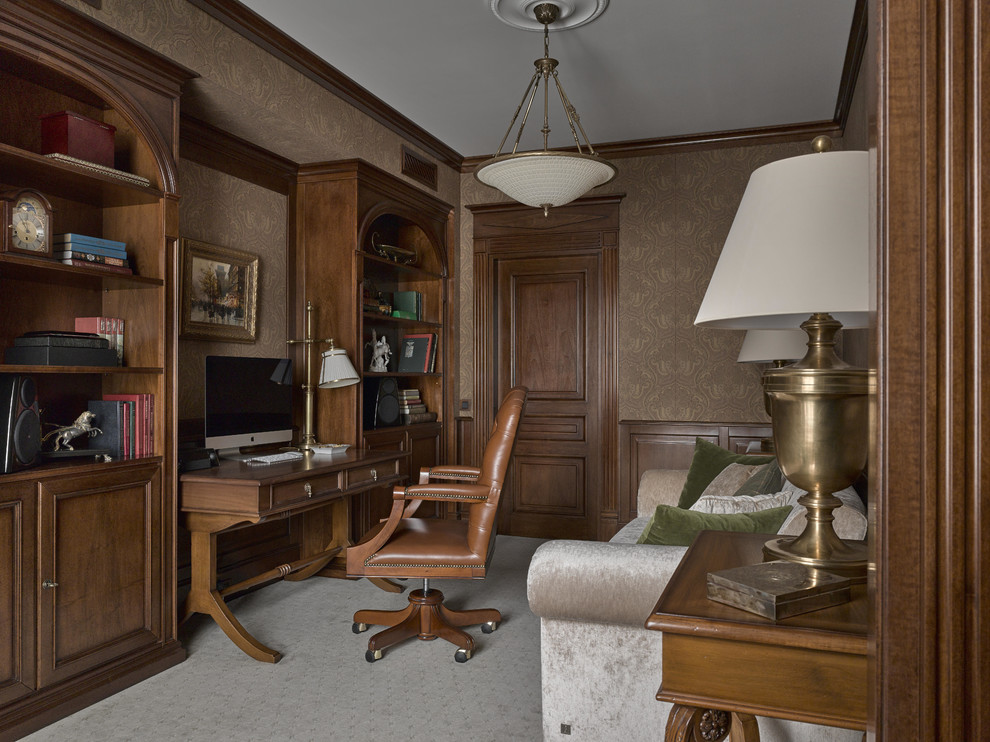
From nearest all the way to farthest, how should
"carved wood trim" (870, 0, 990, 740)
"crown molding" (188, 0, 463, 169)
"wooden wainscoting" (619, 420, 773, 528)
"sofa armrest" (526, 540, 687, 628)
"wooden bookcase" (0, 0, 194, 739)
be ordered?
"carved wood trim" (870, 0, 990, 740) < "sofa armrest" (526, 540, 687, 628) < "wooden bookcase" (0, 0, 194, 739) < "crown molding" (188, 0, 463, 169) < "wooden wainscoting" (619, 420, 773, 528)

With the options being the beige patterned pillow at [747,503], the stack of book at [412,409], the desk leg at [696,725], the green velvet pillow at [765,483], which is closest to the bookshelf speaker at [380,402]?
the stack of book at [412,409]

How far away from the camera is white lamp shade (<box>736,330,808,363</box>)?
11.1 ft

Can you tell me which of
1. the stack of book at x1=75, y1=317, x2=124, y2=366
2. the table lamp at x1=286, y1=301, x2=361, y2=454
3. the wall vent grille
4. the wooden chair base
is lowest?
the wooden chair base

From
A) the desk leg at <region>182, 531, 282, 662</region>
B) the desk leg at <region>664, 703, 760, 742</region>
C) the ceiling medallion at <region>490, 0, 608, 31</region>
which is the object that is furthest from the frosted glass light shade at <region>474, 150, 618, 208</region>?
the desk leg at <region>664, 703, 760, 742</region>

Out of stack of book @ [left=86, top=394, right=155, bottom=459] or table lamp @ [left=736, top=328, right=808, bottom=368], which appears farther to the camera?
table lamp @ [left=736, top=328, right=808, bottom=368]

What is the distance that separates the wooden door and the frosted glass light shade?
78.1 inches

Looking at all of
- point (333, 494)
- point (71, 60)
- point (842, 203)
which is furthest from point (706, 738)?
point (71, 60)

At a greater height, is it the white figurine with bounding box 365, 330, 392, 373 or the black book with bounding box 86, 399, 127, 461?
the white figurine with bounding box 365, 330, 392, 373

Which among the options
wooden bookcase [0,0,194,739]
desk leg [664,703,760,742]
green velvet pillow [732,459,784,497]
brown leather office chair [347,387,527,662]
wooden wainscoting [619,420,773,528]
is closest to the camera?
desk leg [664,703,760,742]

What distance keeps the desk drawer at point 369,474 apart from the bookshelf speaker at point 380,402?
0.78 metres

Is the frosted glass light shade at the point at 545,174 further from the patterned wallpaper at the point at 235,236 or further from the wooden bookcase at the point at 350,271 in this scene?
the patterned wallpaper at the point at 235,236

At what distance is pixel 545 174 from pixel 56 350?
2031 millimetres

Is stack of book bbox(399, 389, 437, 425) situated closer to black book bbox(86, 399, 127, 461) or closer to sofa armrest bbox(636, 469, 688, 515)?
sofa armrest bbox(636, 469, 688, 515)

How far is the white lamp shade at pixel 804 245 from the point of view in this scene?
1173mm
